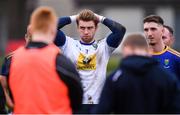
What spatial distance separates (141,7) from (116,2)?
1254 mm

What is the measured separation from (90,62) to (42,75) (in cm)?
224

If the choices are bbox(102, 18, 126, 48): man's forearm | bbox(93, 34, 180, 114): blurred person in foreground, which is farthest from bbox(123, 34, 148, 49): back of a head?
bbox(102, 18, 126, 48): man's forearm

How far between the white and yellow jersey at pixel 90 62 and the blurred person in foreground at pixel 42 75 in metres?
1.95

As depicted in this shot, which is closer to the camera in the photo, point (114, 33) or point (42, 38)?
point (42, 38)

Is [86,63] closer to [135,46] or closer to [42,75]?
[135,46]

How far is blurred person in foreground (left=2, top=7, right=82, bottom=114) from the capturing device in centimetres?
697

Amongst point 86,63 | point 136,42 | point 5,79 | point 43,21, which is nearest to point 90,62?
point 86,63

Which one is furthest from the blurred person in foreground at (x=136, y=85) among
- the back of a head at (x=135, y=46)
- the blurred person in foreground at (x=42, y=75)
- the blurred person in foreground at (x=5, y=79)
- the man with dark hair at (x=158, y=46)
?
the blurred person in foreground at (x=5, y=79)

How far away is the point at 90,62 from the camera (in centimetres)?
916

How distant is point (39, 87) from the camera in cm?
696

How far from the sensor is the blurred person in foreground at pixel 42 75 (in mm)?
6969

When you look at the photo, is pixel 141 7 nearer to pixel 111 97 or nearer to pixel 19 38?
pixel 19 38

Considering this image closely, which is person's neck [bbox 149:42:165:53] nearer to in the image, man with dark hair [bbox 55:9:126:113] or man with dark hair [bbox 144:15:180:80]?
man with dark hair [bbox 144:15:180:80]

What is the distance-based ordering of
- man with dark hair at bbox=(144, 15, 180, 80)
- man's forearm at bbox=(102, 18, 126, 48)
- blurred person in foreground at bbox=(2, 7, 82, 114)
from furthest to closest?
man with dark hair at bbox=(144, 15, 180, 80)
man's forearm at bbox=(102, 18, 126, 48)
blurred person in foreground at bbox=(2, 7, 82, 114)
